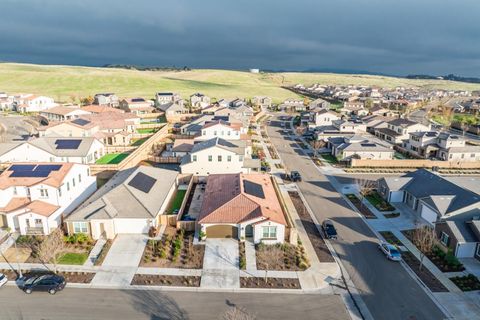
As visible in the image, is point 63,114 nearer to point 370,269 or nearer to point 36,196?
point 36,196

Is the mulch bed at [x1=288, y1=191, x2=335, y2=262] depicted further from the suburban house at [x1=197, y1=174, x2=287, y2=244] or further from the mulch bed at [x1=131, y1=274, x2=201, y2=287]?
the mulch bed at [x1=131, y1=274, x2=201, y2=287]

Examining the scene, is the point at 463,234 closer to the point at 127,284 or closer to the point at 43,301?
the point at 127,284

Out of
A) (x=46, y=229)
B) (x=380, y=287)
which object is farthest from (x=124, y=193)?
(x=380, y=287)

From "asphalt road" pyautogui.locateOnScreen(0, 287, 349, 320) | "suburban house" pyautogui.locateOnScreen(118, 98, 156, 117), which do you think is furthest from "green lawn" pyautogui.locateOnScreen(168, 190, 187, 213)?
"suburban house" pyautogui.locateOnScreen(118, 98, 156, 117)

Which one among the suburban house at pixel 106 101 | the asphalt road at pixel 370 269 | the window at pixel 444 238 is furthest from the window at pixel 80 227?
the suburban house at pixel 106 101

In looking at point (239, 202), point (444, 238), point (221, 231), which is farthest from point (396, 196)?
point (221, 231)

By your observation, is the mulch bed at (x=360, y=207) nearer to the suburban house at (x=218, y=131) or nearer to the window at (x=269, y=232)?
the window at (x=269, y=232)
